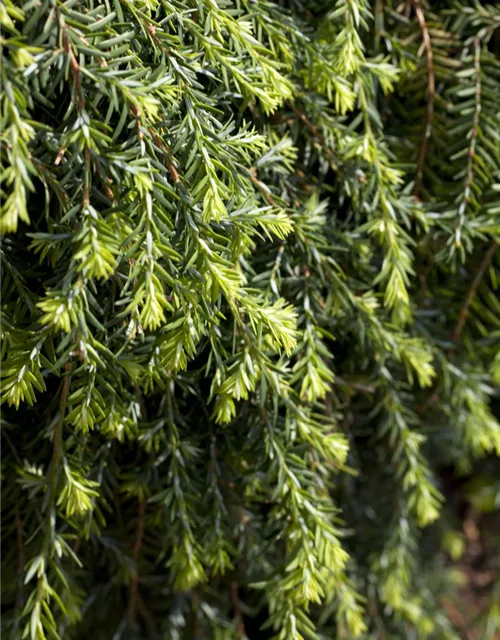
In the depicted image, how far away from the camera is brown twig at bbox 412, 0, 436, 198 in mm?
1062

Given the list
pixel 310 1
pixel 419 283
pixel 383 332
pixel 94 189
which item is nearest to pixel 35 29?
pixel 94 189

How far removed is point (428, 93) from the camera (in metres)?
1.09

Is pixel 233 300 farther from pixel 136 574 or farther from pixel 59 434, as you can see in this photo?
pixel 136 574

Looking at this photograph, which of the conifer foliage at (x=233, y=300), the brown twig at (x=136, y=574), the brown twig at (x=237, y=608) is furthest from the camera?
the brown twig at (x=237, y=608)

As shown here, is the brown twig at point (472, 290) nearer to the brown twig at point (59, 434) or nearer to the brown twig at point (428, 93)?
the brown twig at point (428, 93)

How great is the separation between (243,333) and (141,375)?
0.13 meters

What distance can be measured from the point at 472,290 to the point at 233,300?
587mm

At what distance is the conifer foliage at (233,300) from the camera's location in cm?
72

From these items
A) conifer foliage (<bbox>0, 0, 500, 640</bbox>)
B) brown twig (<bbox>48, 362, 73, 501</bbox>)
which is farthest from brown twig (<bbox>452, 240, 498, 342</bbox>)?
brown twig (<bbox>48, 362, 73, 501</bbox>)

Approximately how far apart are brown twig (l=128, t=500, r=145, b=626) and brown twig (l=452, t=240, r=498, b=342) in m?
0.62

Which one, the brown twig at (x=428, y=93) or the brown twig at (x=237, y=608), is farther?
the brown twig at (x=237, y=608)

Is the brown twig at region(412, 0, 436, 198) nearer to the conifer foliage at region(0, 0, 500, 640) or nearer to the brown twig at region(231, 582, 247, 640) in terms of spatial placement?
the conifer foliage at region(0, 0, 500, 640)

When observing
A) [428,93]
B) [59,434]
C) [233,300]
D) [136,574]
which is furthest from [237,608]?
[428,93]

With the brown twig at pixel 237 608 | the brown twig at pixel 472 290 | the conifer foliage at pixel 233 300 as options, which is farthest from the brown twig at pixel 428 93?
the brown twig at pixel 237 608
